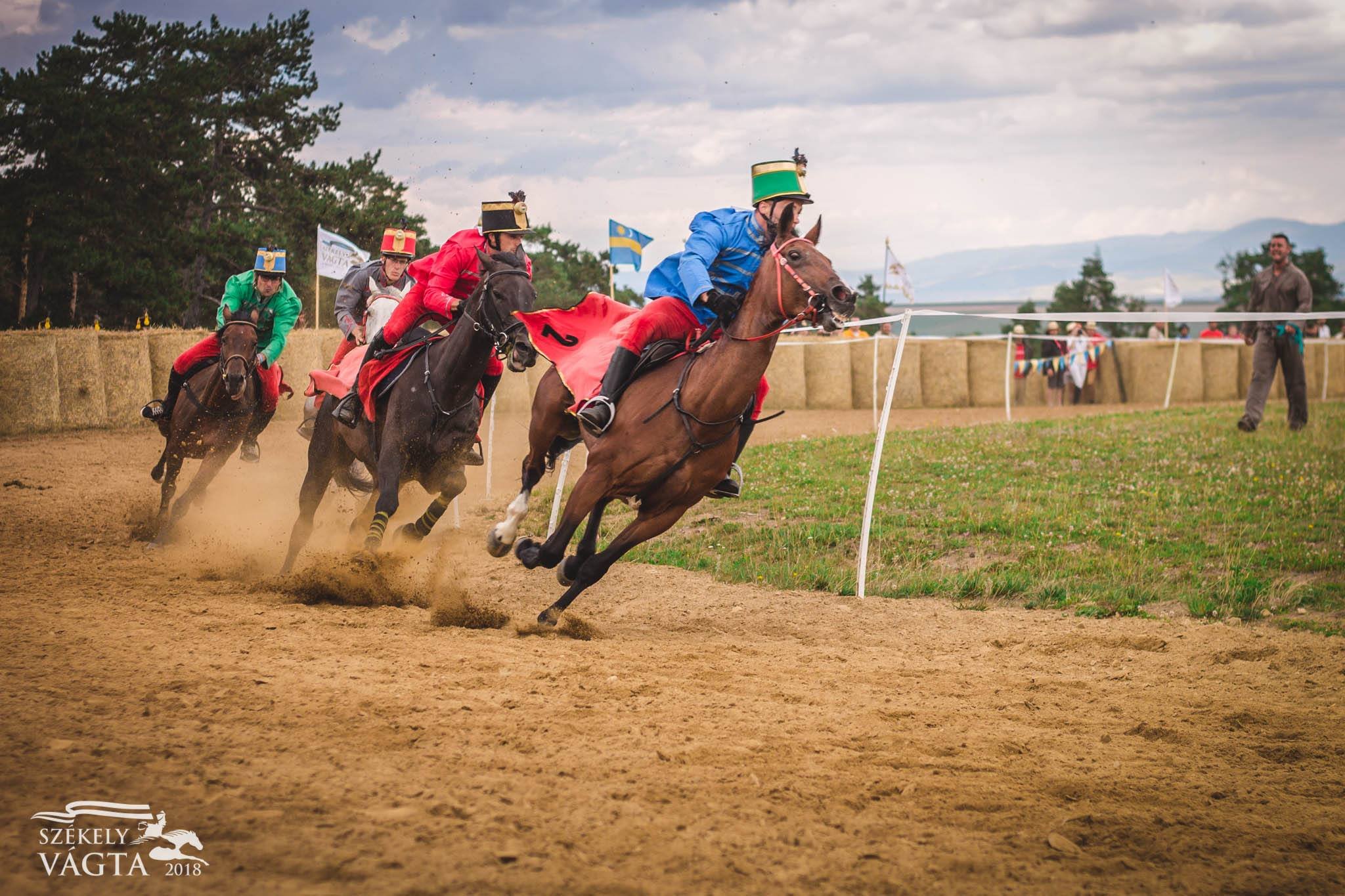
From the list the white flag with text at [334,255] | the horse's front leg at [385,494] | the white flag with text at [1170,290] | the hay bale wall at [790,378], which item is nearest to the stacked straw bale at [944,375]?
the hay bale wall at [790,378]

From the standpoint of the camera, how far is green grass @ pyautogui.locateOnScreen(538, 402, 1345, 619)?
351 inches

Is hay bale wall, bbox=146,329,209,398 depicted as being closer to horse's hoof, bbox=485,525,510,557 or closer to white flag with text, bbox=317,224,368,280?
white flag with text, bbox=317,224,368,280

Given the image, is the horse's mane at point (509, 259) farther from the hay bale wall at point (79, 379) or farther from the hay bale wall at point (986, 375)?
the hay bale wall at point (986, 375)

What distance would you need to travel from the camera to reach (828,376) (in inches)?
1035

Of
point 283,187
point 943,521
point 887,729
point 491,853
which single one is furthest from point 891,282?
point 491,853

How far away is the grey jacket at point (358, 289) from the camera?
11828 mm

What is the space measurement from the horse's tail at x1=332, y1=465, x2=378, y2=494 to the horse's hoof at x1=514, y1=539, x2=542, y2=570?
118 inches

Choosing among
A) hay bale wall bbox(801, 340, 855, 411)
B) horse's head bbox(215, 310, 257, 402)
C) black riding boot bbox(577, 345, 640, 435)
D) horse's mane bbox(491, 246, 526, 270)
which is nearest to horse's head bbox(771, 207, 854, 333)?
black riding boot bbox(577, 345, 640, 435)

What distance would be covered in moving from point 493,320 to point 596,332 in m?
0.82

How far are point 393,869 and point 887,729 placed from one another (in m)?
2.66

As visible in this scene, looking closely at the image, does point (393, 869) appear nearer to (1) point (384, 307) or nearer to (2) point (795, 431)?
(1) point (384, 307)

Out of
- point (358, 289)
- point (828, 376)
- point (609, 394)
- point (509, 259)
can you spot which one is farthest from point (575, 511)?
point (828, 376)

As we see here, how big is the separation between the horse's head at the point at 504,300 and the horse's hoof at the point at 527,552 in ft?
4.35

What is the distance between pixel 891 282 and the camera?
29.0m
